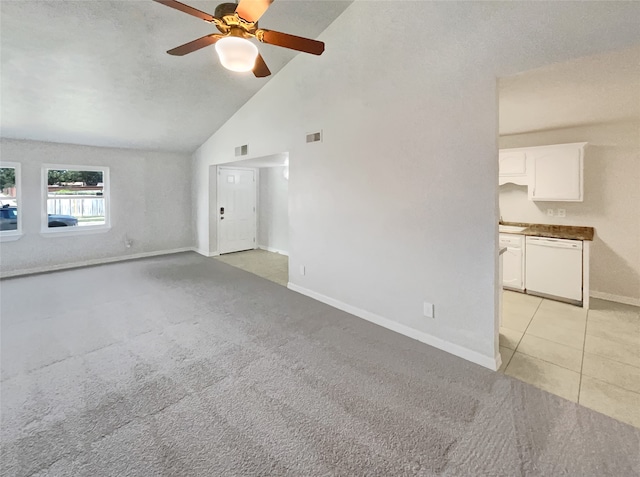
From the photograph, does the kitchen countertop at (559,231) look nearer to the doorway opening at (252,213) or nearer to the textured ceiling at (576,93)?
the textured ceiling at (576,93)

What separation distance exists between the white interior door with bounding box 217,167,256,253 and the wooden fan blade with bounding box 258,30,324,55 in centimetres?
497

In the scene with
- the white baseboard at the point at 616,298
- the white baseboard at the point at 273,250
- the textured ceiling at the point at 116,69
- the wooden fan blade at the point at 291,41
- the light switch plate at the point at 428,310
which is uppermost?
the textured ceiling at the point at 116,69

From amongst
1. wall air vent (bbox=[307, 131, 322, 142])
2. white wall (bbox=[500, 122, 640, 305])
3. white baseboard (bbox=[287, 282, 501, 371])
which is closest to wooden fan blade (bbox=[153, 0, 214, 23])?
wall air vent (bbox=[307, 131, 322, 142])

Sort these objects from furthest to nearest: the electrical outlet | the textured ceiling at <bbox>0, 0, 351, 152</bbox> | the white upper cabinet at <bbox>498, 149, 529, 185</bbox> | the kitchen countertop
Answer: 1. the white upper cabinet at <bbox>498, 149, 529, 185</bbox>
2. the kitchen countertop
3. the textured ceiling at <bbox>0, 0, 351, 152</bbox>
4. the electrical outlet

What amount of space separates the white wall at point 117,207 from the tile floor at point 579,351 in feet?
23.0

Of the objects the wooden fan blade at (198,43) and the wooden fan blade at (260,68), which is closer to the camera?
the wooden fan blade at (198,43)

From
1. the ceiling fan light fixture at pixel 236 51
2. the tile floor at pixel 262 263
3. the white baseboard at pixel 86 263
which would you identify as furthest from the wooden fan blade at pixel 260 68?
the white baseboard at pixel 86 263

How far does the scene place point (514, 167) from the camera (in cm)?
449

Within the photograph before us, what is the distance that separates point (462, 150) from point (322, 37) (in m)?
2.47

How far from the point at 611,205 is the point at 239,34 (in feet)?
16.2

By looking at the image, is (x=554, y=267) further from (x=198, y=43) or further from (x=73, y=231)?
(x=73, y=231)

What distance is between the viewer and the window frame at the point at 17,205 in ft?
17.0

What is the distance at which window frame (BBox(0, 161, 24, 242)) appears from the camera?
5.17m

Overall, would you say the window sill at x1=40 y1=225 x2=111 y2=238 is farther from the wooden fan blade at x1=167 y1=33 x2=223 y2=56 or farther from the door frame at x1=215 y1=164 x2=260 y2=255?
the wooden fan blade at x1=167 y1=33 x2=223 y2=56
